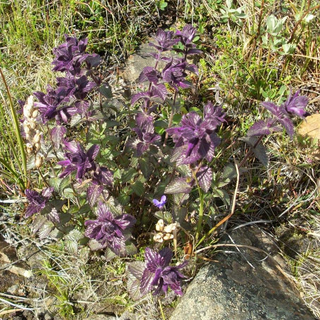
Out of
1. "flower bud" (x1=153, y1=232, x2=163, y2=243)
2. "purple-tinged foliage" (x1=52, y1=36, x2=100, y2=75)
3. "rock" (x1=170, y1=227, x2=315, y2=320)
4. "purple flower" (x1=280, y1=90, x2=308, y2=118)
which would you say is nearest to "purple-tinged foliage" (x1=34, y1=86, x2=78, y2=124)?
"purple-tinged foliage" (x1=52, y1=36, x2=100, y2=75)

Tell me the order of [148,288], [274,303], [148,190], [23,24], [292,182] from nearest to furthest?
[148,288], [274,303], [148,190], [292,182], [23,24]

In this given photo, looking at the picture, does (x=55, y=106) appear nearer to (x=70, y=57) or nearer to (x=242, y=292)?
(x=70, y=57)

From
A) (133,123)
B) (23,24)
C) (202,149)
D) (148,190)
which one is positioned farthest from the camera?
(23,24)

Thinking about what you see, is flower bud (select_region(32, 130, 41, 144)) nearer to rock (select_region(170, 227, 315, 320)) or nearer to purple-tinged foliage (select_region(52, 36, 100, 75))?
purple-tinged foliage (select_region(52, 36, 100, 75))

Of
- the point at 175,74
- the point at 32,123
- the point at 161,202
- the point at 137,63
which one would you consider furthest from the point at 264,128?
the point at 137,63

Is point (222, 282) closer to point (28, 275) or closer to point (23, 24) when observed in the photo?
point (28, 275)

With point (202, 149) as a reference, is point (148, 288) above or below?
below

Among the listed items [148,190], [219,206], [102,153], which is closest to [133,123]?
[102,153]

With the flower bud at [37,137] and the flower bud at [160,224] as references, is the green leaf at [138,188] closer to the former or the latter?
the flower bud at [160,224]
